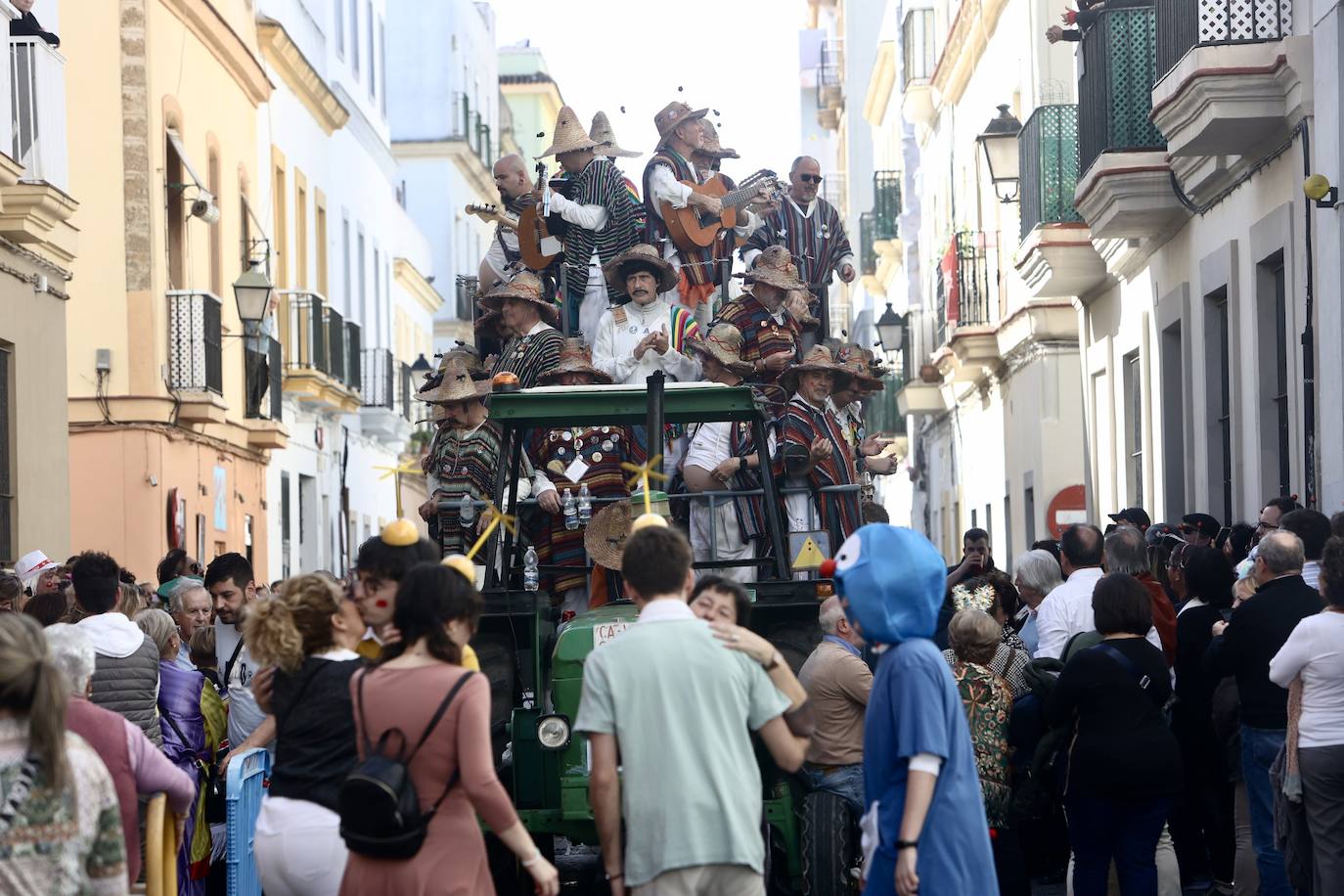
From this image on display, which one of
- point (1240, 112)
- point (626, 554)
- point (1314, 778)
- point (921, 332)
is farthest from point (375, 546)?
point (921, 332)

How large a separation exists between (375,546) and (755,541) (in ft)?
15.0

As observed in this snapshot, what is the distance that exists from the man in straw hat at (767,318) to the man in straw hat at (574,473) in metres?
1.18

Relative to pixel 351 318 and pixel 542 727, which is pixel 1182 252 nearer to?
pixel 542 727

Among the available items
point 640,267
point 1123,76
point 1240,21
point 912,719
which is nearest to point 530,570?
point 640,267

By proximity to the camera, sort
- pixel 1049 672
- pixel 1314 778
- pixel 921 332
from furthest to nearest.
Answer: pixel 921 332, pixel 1049 672, pixel 1314 778

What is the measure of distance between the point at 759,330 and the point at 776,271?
0.43 metres

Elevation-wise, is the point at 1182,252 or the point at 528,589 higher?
the point at 1182,252

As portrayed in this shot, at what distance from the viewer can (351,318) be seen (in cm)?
3897

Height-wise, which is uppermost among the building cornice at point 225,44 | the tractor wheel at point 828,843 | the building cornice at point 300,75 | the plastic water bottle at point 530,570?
the building cornice at point 300,75

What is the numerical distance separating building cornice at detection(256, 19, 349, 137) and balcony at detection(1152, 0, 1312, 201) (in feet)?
57.6

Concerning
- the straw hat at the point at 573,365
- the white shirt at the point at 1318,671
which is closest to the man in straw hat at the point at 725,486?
the straw hat at the point at 573,365

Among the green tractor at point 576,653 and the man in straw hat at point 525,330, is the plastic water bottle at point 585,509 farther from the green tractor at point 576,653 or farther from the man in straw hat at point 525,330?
the man in straw hat at point 525,330

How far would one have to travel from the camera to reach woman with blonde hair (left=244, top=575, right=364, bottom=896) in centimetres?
712

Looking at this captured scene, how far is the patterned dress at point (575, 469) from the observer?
1213 cm
